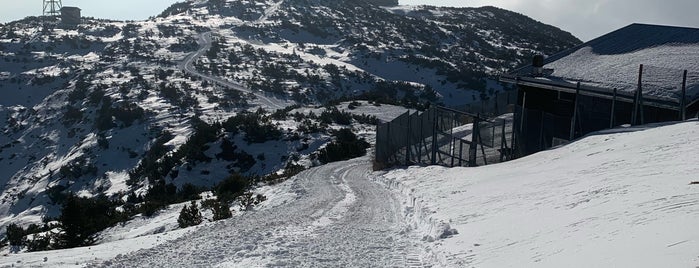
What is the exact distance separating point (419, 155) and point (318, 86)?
50441mm

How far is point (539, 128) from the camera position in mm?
23938

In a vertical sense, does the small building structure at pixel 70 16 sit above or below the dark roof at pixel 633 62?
above

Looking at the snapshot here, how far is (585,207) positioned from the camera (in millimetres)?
9000

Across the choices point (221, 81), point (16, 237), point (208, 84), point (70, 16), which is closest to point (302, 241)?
point (16, 237)

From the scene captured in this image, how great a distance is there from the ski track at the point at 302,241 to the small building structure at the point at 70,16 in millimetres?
116425

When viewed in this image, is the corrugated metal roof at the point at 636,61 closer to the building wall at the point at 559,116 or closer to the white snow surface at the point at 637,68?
the white snow surface at the point at 637,68

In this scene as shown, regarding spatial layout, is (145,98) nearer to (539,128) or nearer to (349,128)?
(349,128)

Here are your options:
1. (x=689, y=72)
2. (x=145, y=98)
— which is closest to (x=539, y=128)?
(x=689, y=72)

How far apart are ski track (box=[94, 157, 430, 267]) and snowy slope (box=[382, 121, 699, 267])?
81cm

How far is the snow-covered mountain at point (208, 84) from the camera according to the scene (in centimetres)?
4000

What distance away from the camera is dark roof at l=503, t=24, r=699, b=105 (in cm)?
1947

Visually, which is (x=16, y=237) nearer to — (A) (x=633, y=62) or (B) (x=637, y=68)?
(B) (x=637, y=68)

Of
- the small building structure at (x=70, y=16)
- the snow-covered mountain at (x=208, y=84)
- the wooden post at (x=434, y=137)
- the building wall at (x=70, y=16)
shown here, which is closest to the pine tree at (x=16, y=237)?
the snow-covered mountain at (x=208, y=84)

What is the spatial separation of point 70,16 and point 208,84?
64063 millimetres
